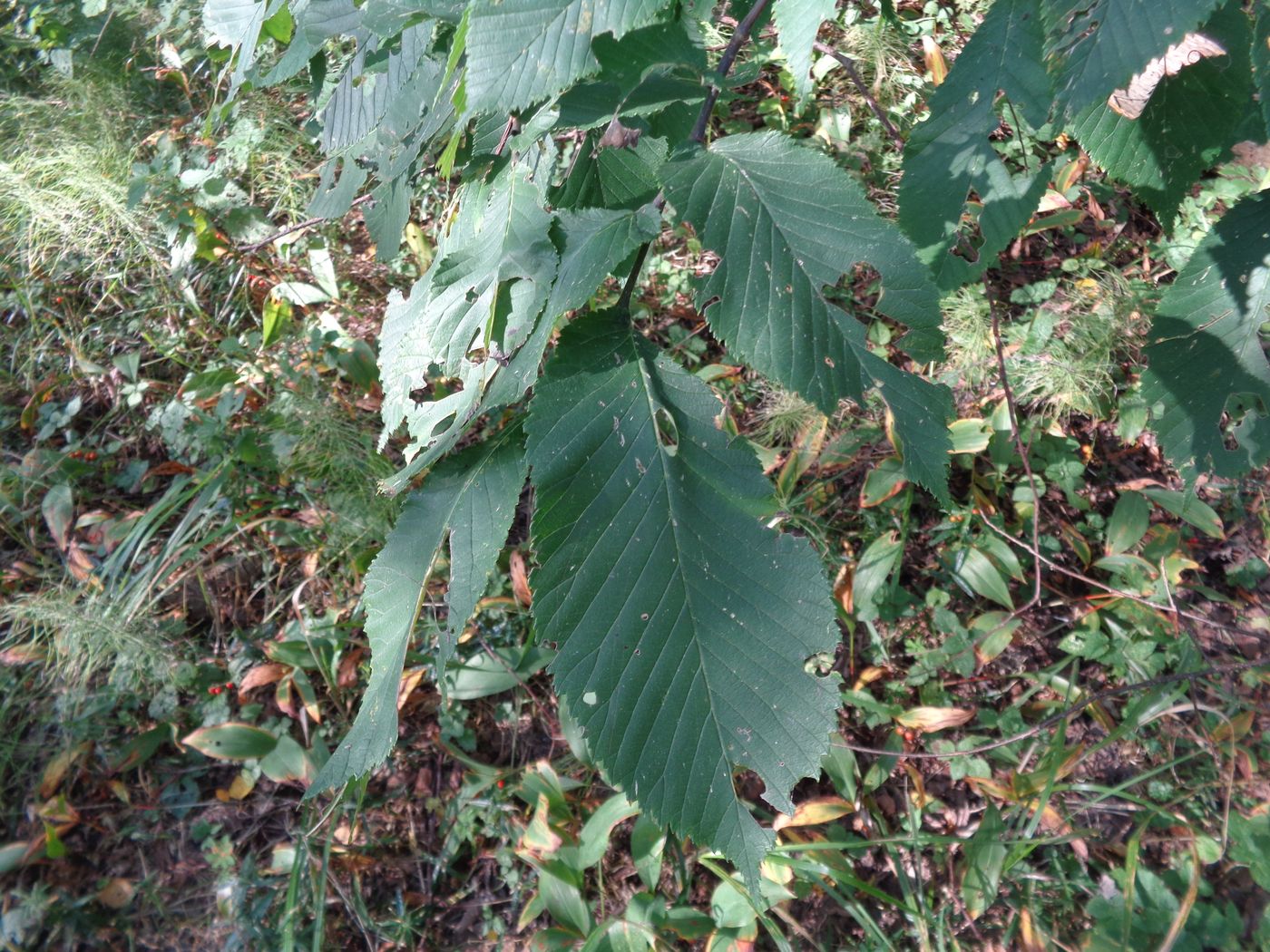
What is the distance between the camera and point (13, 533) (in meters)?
2.81

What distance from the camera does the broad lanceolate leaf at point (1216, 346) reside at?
4.25 feet

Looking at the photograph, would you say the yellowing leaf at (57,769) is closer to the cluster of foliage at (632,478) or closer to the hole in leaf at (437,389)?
the cluster of foliage at (632,478)

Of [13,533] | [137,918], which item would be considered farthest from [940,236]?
[13,533]

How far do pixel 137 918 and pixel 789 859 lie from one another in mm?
1839

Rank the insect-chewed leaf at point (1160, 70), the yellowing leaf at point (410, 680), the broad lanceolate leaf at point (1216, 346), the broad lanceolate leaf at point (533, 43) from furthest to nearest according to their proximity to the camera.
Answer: the yellowing leaf at point (410, 680) < the broad lanceolate leaf at point (1216, 346) < the insect-chewed leaf at point (1160, 70) < the broad lanceolate leaf at point (533, 43)

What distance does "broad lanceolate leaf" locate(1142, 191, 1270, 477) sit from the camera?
1296mm

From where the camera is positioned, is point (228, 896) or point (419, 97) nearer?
point (419, 97)

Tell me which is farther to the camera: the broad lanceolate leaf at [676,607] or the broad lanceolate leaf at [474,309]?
the broad lanceolate leaf at [474,309]

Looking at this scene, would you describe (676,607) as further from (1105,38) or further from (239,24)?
(239,24)

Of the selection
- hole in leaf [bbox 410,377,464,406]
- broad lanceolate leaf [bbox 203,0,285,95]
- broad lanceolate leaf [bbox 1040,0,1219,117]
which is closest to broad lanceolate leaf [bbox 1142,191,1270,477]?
broad lanceolate leaf [bbox 1040,0,1219,117]

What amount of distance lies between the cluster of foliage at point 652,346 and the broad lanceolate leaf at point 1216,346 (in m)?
0.18

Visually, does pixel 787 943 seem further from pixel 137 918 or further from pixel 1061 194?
pixel 1061 194

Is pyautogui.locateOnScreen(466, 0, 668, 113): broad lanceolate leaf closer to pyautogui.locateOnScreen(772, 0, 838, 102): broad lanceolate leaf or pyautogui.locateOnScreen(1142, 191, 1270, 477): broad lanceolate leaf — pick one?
pyautogui.locateOnScreen(772, 0, 838, 102): broad lanceolate leaf

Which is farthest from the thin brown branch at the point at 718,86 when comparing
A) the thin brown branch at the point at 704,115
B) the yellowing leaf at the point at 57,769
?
the yellowing leaf at the point at 57,769
